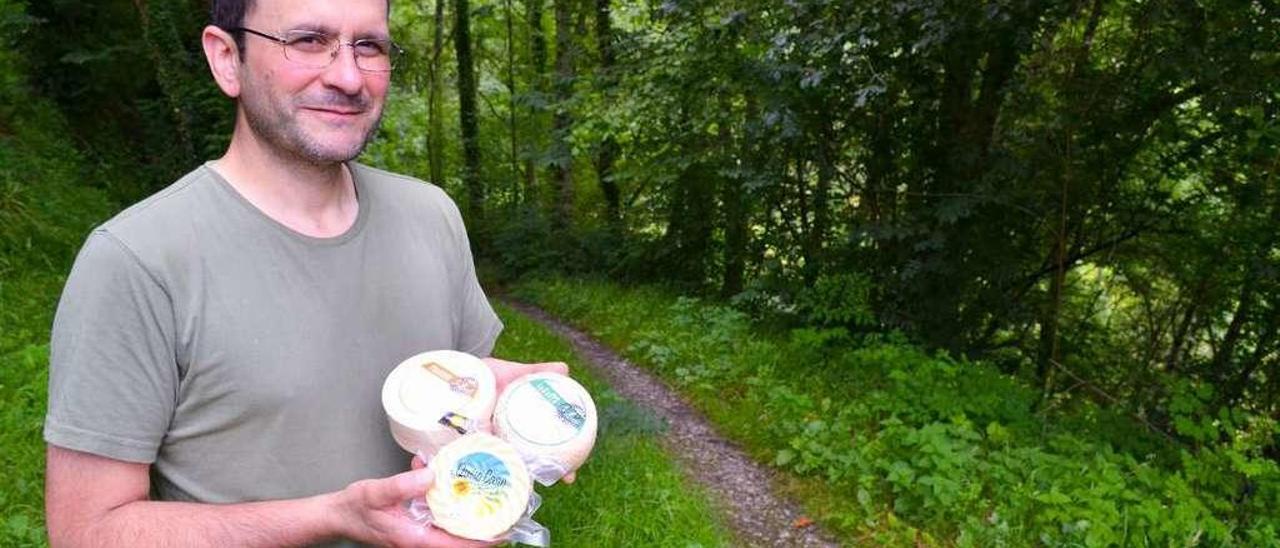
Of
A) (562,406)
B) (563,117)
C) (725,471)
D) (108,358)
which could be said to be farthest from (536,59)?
(108,358)

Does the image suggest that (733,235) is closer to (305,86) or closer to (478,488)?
(305,86)

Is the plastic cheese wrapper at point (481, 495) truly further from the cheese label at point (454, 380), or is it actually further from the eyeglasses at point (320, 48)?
the eyeglasses at point (320, 48)

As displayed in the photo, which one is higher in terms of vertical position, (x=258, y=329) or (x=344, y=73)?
(x=344, y=73)

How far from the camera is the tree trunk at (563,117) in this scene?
485 inches

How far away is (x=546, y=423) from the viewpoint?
1548 mm

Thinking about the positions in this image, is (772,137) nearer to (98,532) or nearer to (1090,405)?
(1090,405)

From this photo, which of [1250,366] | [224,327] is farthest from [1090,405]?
[224,327]

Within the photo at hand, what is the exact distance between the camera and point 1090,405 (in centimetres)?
664

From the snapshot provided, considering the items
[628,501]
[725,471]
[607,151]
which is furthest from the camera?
[607,151]

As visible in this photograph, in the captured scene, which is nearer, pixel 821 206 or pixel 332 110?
pixel 332 110

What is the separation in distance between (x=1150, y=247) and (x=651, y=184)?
307 inches

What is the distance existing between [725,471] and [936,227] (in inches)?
125

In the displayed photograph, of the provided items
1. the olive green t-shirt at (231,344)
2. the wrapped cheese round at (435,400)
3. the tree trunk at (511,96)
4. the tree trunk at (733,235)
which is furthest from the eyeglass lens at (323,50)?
the tree trunk at (511,96)

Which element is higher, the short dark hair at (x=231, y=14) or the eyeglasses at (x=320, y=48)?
the short dark hair at (x=231, y=14)
